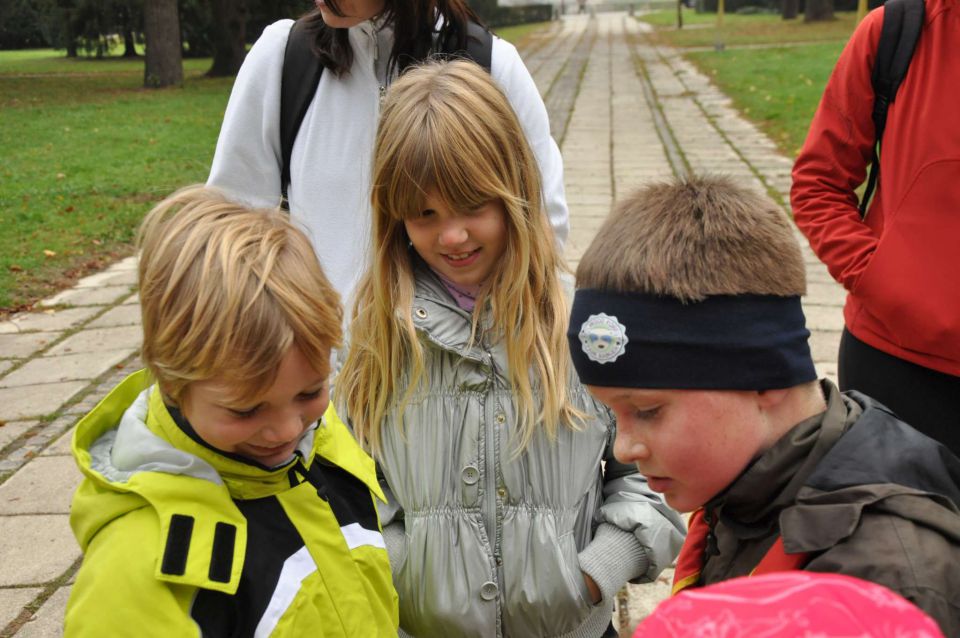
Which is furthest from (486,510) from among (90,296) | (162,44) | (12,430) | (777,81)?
(162,44)

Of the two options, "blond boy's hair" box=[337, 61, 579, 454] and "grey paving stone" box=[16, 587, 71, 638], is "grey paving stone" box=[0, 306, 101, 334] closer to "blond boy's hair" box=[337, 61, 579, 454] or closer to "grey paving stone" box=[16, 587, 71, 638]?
"grey paving stone" box=[16, 587, 71, 638]

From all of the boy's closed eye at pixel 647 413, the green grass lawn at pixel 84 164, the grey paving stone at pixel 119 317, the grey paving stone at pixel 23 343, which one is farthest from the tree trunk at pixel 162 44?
the boy's closed eye at pixel 647 413

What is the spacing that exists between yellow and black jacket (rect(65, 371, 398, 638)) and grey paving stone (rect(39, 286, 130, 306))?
5006 mm

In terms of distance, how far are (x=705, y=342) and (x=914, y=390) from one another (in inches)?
43.4

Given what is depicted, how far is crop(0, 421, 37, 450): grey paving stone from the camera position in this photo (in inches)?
179

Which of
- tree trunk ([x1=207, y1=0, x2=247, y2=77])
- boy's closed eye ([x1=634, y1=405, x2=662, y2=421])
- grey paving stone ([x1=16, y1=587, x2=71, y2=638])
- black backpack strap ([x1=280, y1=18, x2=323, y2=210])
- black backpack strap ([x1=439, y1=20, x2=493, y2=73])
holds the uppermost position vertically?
tree trunk ([x1=207, y1=0, x2=247, y2=77])

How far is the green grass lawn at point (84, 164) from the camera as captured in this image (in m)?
7.75

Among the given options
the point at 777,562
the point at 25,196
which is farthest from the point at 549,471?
the point at 25,196

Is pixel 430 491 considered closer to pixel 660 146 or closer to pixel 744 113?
pixel 660 146

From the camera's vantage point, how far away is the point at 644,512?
2.23 m

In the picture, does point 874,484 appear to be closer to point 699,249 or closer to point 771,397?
point 771,397

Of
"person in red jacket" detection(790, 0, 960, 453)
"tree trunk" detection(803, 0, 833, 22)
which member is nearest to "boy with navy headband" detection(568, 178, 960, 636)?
"person in red jacket" detection(790, 0, 960, 453)

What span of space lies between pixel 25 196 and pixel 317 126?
28.2ft

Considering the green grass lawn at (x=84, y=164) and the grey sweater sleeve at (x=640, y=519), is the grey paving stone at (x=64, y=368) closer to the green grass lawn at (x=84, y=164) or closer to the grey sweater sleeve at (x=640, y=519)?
the green grass lawn at (x=84, y=164)
